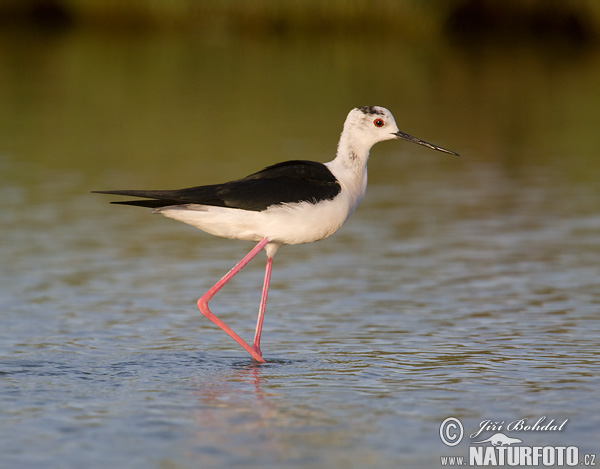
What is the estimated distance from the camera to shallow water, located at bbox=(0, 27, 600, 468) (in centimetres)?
622

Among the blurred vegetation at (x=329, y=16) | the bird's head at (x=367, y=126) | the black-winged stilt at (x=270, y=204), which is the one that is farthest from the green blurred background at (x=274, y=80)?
the black-winged stilt at (x=270, y=204)

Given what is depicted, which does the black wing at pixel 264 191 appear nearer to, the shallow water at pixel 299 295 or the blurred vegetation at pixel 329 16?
the shallow water at pixel 299 295

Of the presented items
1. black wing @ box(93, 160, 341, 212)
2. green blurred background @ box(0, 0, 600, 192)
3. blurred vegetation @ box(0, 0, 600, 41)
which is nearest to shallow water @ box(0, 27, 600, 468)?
green blurred background @ box(0, 0, 600, 192)

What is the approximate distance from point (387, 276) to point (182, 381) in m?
3.58

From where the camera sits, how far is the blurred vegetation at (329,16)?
109 feet

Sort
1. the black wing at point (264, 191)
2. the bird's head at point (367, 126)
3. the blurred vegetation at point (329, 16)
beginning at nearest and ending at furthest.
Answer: the black wing at point (264, 191) → the bird's head at point (367, 126) → the blurred vegetation at point (329, 16)

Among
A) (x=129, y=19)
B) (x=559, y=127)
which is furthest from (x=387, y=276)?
(x=129, y=19)

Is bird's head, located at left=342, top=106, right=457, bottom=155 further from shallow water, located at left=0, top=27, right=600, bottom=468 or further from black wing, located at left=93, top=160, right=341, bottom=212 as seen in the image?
shallow water, located at left=0, top=27, right=600, bottom=468

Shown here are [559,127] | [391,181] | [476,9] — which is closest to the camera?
[391,181]

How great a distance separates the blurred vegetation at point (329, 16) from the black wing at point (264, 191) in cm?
2428

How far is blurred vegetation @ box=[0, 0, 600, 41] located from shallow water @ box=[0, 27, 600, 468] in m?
10.7

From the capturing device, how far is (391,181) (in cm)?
1583

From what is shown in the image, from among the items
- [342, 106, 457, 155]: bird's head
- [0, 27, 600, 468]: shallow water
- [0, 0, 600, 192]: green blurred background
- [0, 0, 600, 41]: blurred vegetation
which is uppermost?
[0, 0, 600, 41]: blurred vegetation

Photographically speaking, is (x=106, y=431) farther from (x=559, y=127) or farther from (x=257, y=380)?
(x=559, y=127)
